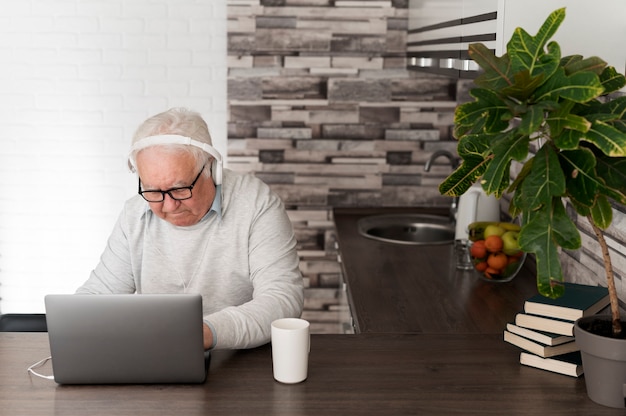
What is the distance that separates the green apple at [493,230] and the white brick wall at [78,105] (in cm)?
175

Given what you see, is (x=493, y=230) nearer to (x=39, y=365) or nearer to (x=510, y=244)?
(x=510, y=244)

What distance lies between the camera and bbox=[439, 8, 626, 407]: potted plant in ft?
4.91

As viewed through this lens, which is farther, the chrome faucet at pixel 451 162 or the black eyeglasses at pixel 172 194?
the chrome faucet at pixel 451 162

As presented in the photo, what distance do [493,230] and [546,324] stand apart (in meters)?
0.92

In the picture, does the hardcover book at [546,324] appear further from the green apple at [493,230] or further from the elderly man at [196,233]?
the green apple at [493,230]

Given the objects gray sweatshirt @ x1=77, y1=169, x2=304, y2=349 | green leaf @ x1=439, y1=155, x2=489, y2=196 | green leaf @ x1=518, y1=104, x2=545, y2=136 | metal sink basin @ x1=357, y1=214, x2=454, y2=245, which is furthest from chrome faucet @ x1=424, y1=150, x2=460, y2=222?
green leaf @ x1=518, y1=104, x2=545, y2=136

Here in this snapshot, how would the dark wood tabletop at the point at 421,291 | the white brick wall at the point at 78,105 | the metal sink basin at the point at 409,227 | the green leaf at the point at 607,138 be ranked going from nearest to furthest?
the green leaf at the point at 607,138
the dark wood tabletop at the point at 421,291
the metal sink basin at the point at 409,227
the white brick wall at the point at 78,105

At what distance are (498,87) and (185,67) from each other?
265cm

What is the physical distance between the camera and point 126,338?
1707mm

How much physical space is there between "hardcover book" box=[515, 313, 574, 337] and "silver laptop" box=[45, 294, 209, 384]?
77cm

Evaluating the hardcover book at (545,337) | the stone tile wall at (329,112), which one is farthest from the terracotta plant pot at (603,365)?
the stone tile wall at (329,112)

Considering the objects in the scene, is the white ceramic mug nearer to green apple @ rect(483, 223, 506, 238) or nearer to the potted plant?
the potted plant

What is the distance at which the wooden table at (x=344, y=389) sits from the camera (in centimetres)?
163

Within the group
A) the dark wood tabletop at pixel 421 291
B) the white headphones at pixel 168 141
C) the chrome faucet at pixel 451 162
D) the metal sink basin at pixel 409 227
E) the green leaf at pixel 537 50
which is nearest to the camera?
the green leaf at pixel 537 50
